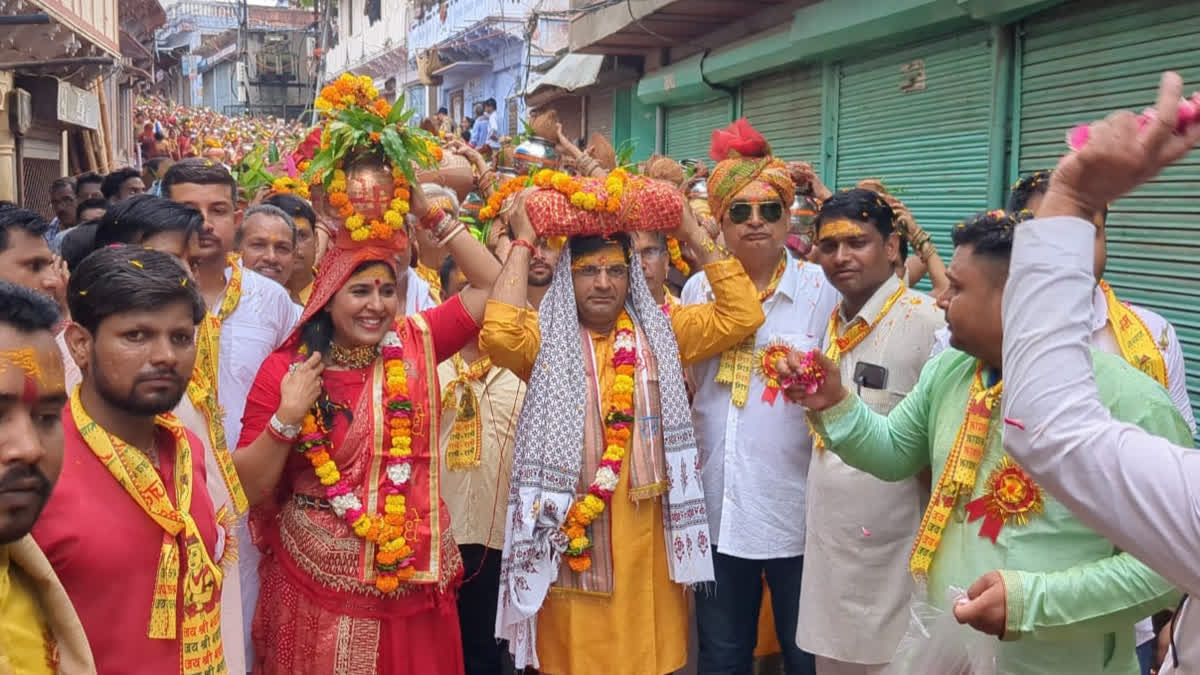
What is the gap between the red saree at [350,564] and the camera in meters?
3.35

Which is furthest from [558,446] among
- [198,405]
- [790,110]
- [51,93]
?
[51,93]

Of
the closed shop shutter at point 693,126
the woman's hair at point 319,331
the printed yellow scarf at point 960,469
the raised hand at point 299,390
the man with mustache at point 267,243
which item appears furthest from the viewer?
the closed shop shutter at point 693,126

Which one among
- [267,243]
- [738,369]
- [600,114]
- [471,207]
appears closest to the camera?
[738,369]

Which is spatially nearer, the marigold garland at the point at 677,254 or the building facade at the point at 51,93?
the marigold garland at the point at 677,254

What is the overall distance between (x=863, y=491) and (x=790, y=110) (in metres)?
8.03

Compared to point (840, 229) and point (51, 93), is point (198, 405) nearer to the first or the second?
point (840, 229)

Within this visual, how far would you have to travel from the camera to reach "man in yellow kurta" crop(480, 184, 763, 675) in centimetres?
349

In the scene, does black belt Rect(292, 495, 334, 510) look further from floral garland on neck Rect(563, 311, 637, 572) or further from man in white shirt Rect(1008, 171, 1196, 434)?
man in white shirt Rect(1008, 171, 1196, 434)

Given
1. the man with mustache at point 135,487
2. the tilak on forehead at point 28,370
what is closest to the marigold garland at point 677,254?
the man with mustache at point 135,487

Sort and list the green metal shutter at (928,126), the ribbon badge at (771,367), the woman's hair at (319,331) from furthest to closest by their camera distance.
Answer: the green metal shutter at (928,126) < the woman's hair at (319,331) < the ribbon badge at (771,367)

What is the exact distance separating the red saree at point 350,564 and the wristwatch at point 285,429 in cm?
17

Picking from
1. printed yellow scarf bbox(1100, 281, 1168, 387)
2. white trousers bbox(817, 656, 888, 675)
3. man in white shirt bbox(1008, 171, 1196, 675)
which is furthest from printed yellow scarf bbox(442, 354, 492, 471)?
printed yellow scarf bbox(1100, 281, 1168, 387)

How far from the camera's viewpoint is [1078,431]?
1500mm

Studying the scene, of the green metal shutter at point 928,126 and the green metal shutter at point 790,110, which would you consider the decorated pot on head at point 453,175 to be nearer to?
the green metal shutter at point 928,126
